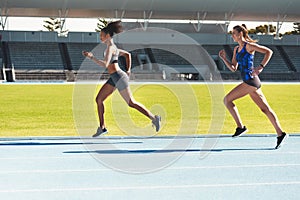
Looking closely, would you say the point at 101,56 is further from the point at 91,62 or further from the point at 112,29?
the point at 112,29

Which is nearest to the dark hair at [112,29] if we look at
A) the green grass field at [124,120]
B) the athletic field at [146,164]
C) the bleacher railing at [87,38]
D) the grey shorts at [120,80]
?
the grey shorts at [120,80]

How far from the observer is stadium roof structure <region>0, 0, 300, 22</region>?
47.6 m

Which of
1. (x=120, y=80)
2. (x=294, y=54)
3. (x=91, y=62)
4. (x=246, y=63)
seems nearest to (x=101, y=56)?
(x=91, y=62)

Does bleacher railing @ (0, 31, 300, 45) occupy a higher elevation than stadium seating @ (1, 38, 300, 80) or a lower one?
higher

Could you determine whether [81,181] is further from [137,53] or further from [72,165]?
[137,53]

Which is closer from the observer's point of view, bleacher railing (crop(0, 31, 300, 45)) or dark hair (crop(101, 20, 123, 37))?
dark hair (crop(101, 20, 123, 37))

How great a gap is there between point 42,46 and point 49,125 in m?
A: 37.8

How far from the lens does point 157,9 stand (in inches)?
1934

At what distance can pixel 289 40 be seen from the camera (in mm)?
54562

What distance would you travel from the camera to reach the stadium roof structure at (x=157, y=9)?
1875 inches

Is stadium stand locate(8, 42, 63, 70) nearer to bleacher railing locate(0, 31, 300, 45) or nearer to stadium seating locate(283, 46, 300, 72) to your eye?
bleacher railing locate(0, 31, 300, 45)

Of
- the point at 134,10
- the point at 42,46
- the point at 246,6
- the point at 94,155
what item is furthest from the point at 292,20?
the point at 94,155

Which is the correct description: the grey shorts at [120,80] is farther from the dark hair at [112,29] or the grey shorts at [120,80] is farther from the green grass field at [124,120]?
the green grass field at [124,120]

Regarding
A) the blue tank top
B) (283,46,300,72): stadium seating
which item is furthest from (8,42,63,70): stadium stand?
the blue tank top
